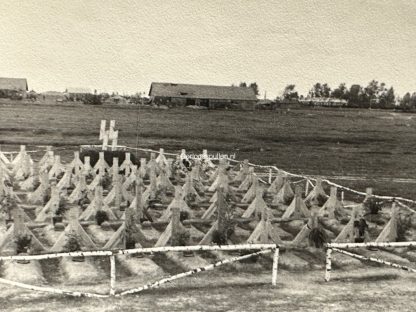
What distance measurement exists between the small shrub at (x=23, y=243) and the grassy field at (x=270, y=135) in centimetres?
1291

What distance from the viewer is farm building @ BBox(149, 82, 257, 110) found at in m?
40.8

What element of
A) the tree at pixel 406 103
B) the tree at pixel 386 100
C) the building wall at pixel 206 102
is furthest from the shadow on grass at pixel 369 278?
the building wall at pixel 206 102

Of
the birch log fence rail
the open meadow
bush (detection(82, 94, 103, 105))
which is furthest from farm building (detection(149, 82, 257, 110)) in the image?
the birch log fence rail

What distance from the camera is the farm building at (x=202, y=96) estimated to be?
4084 centimetres

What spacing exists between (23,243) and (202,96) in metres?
34.9

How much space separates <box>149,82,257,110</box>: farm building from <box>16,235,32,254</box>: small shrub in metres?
31.6

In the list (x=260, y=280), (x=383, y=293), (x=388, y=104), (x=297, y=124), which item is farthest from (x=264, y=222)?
(x=388, y=104)

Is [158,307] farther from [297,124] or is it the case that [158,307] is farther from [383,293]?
[297,124]

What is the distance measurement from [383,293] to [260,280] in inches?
65.6

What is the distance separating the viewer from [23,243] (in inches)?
318

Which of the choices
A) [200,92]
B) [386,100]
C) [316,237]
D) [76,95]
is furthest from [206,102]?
[316,237]

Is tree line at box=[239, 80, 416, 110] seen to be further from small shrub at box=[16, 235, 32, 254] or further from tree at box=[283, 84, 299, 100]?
small shrub at box=[16, 235, 32, 254]

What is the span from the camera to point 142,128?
34.1m

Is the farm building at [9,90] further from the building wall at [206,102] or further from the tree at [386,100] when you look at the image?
the tree at [386,100]
